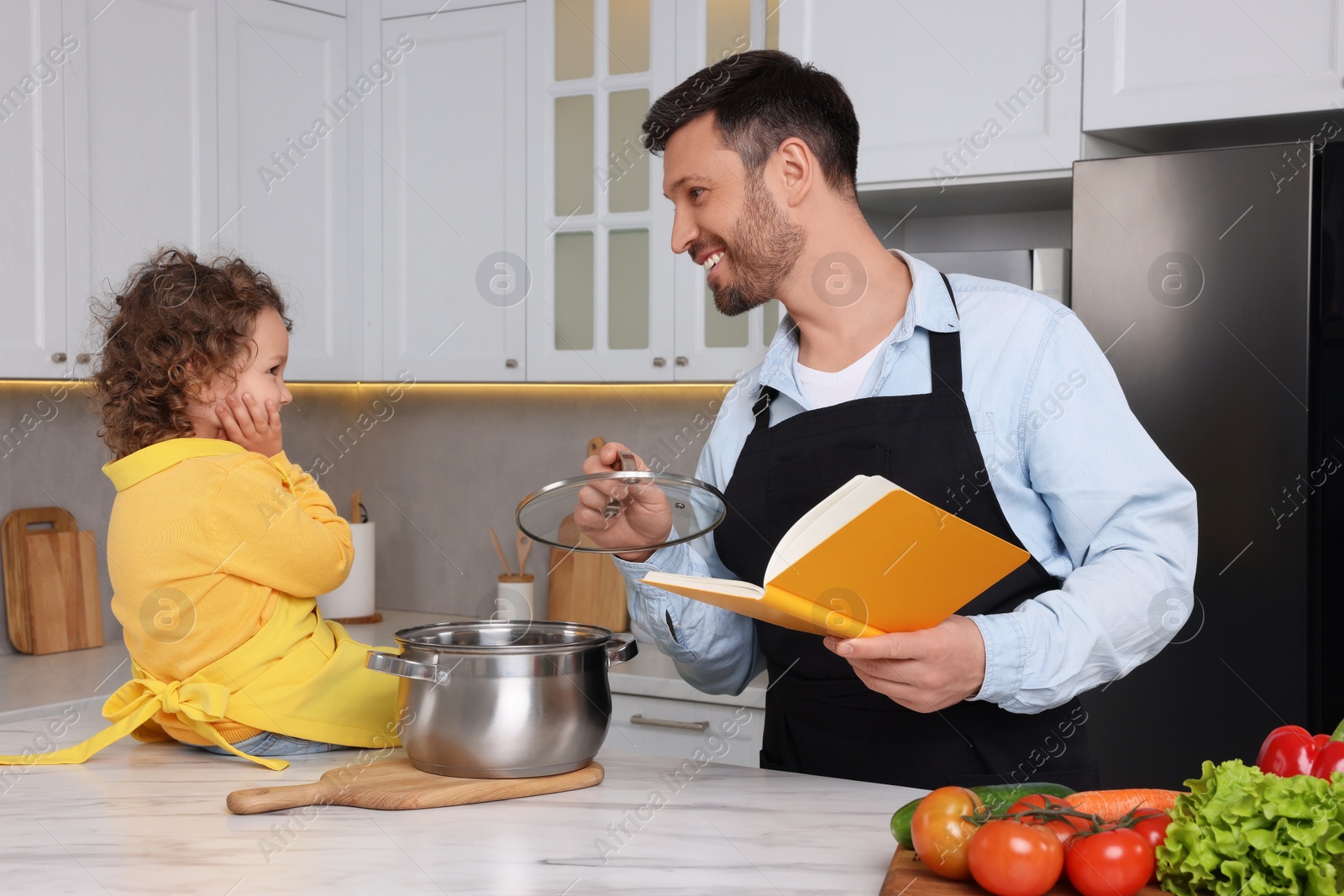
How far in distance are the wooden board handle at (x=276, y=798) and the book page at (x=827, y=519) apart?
0.47 meters

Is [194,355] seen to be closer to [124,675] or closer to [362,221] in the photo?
[124,675]

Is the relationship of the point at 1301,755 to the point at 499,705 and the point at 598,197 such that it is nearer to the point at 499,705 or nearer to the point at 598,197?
the point at 499,705

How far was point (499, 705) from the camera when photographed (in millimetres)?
1122

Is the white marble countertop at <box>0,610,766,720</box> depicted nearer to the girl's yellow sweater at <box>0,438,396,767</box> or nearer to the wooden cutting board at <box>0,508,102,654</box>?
the wooden cutting board at <box>0,508,102,654</box>

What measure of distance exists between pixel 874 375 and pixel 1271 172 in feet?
3.03

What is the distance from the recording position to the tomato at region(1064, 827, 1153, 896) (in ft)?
2.66

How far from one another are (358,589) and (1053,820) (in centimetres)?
244

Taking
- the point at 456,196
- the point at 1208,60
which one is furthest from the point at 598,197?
the point at 1208,60

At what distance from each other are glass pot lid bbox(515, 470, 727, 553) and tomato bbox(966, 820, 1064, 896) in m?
0.38

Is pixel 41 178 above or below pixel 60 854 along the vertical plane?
above

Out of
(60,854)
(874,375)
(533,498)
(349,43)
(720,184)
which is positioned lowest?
(60,854)

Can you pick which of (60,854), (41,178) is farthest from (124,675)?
(60,854)

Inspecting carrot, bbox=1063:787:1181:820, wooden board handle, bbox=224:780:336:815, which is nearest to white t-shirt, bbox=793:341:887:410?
carrot, bbox=1063:787:1181:820

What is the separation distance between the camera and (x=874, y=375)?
1.40 m
